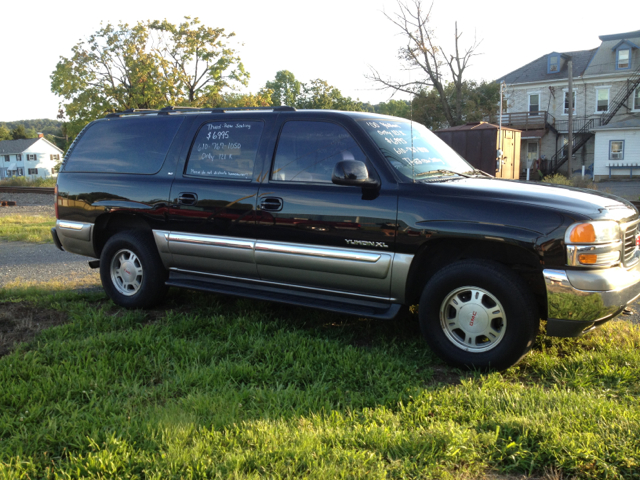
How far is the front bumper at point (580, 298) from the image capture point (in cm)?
354

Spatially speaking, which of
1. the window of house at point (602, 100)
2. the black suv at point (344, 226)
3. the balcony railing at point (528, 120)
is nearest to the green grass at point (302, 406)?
the black suv at point (344, 226)

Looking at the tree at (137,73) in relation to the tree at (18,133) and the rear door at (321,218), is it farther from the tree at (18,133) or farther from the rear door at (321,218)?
the tree at (18,133)

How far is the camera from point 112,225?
575 cm

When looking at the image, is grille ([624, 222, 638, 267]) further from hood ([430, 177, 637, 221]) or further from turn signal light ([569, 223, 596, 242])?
turn signal light ([569, 223, 596, 242])

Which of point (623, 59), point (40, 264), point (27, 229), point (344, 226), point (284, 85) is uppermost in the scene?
point (284, 85)

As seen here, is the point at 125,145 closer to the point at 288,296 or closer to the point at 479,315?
the point at 288,296

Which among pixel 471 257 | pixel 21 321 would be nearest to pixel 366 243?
pixel 471 257

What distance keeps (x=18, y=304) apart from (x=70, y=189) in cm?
130

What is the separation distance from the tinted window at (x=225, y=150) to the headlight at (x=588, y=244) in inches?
103

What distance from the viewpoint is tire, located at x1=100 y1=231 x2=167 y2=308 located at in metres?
5.33

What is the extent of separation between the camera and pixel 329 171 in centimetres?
446

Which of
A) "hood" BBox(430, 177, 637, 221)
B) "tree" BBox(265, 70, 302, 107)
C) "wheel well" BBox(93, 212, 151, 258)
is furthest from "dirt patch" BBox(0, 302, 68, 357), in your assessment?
"tree" BBox(265, 70, 302, 107)

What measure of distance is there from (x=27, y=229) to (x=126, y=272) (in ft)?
26.7

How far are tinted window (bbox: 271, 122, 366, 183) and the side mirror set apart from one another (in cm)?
28
